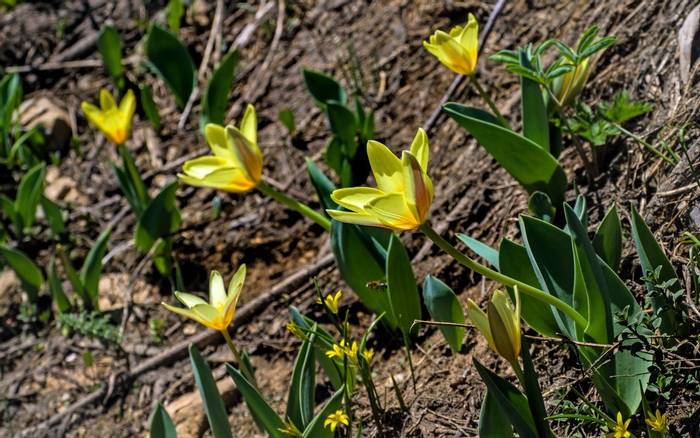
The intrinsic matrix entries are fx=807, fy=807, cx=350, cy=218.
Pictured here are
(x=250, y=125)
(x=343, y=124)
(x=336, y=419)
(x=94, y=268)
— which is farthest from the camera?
(x=94, y=268)

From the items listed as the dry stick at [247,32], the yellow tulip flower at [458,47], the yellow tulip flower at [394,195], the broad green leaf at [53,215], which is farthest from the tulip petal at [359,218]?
the dry stick at [247,32]

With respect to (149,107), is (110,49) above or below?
above

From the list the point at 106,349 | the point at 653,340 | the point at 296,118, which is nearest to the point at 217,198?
the point at 296,118

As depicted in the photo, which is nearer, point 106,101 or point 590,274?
point 590,274

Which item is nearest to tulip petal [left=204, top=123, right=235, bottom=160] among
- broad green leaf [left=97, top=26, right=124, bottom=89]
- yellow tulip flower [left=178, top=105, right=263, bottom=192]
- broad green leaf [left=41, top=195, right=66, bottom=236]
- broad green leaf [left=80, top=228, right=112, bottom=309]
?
yellow tulip flower [left=178, top=105, right=263, bottom=192]

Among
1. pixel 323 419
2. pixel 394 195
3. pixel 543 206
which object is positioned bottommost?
pixel 323 419

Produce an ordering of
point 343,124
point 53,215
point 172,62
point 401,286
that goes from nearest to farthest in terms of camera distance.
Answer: point 401,286 < point 343,124 < point 53,215 < point 172,62

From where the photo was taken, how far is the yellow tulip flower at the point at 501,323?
4.99 ft

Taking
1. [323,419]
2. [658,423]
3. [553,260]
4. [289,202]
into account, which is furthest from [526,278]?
[289,202]

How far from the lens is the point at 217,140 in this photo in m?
2.33

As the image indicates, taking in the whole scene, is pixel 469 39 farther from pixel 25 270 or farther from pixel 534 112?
pixel 25 270

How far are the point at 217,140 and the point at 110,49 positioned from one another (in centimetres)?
210

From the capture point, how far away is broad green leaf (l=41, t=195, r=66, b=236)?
11.5ft

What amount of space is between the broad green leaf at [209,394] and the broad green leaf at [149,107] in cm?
210
